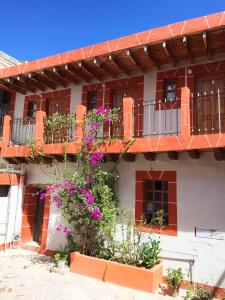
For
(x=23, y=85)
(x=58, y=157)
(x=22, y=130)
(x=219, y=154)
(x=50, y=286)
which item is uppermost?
(x=23, y=85)

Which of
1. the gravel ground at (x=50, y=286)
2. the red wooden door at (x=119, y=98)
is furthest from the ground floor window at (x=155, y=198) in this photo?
the gravel ground at (x=50, y=286)

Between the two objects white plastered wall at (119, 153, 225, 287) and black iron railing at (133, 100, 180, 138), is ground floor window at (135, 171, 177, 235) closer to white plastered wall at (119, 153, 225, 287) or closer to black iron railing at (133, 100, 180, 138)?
white plastered wall at (119, 153, 225, 287)

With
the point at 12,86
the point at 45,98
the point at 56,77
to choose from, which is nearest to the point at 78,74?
the point at 56,77

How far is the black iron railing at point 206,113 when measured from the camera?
7766mm

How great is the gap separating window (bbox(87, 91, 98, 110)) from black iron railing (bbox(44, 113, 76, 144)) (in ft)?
3.33

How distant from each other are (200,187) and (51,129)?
199 inches

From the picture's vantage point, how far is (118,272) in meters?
6.98

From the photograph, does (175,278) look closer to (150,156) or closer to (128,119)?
(150,156)

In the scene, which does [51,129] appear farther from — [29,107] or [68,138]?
[29,107]

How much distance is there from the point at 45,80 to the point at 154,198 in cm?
570

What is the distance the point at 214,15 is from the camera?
267 inches

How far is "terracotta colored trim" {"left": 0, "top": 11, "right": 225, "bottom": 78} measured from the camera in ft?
22.4

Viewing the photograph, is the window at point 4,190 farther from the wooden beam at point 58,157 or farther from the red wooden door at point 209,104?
the red wooden door at point 209,104

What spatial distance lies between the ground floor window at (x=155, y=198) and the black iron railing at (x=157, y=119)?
3.99 ft
